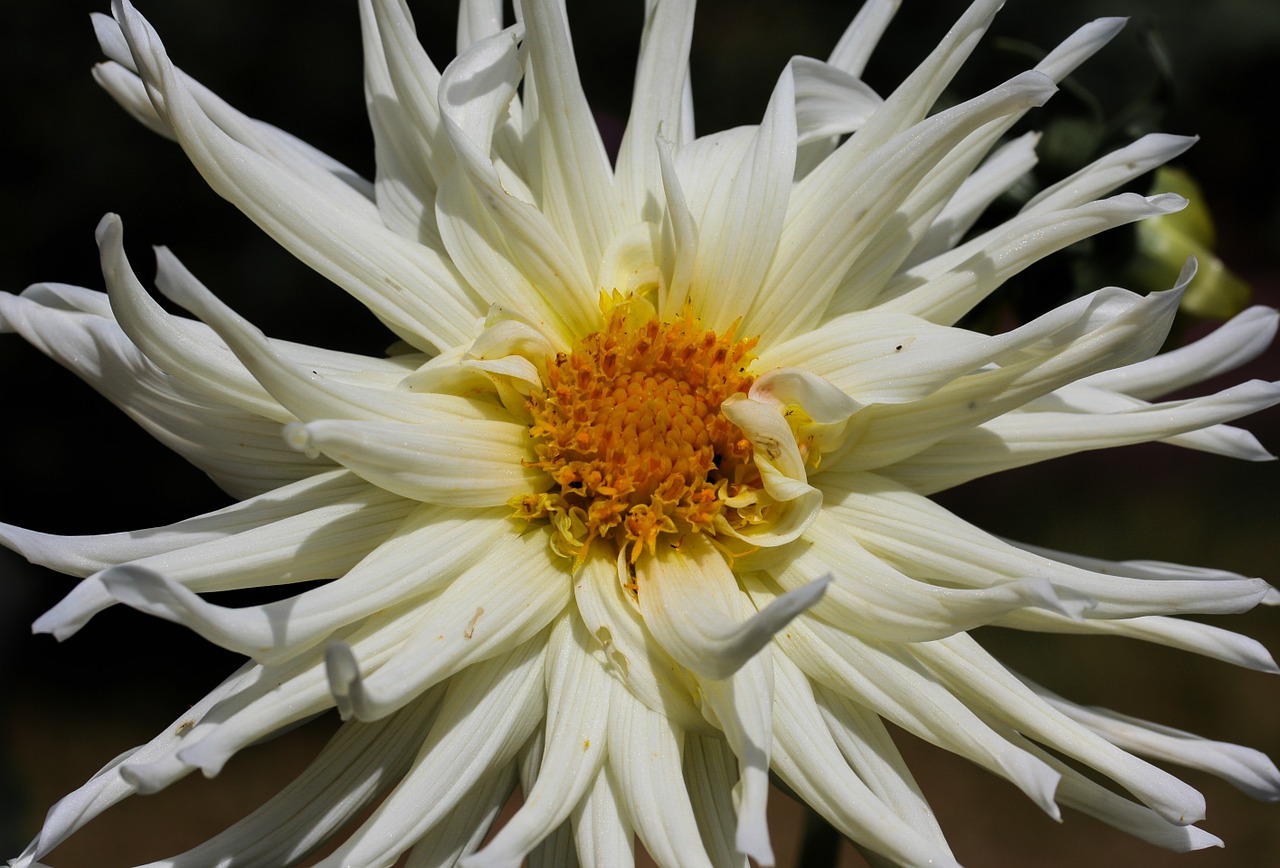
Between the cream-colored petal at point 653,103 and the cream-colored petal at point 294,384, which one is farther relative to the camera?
the cream-colored petal at point 653,103

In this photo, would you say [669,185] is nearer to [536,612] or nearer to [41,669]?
[536,612]

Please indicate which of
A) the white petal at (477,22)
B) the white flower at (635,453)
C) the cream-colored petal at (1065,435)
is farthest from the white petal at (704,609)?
the white petal at (477,22)

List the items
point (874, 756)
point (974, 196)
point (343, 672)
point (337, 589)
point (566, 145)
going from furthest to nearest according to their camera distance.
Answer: point (974, 196) < point (566, 145) < point (874, 756) < point (337, 589) < point (343, 672)

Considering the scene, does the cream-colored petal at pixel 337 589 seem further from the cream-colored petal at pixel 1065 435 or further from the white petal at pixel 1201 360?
the white petal at pixel 1201 360

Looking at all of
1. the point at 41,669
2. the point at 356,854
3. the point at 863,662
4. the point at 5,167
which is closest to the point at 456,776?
the point at 356,854

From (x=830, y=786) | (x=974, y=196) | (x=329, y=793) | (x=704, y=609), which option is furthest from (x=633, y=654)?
(x=974, y=196)

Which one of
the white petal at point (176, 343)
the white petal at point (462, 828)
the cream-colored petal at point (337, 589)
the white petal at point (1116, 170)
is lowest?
the white petal at point (462, 828)

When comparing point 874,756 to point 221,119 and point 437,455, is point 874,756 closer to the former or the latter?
point 437,455
